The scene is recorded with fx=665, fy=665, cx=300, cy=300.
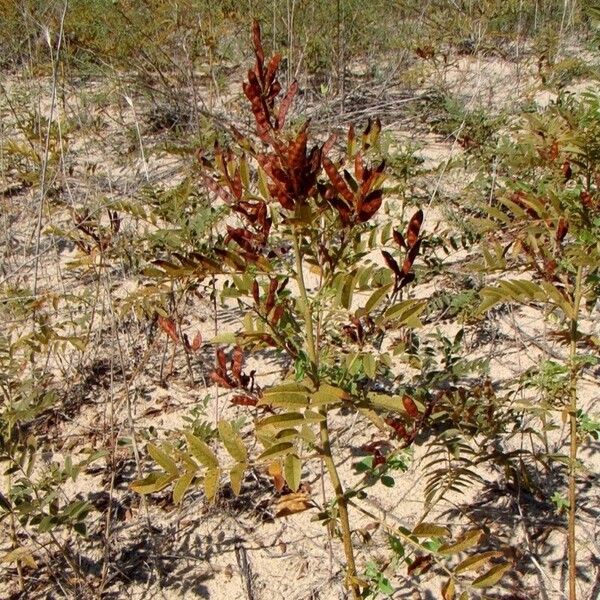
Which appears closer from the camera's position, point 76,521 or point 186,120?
point 76,521

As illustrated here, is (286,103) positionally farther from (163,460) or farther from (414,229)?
(163,460)

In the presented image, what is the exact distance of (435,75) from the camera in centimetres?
417

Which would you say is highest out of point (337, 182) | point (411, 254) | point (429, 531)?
point (337, 182)

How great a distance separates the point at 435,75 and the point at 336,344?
2835 mm

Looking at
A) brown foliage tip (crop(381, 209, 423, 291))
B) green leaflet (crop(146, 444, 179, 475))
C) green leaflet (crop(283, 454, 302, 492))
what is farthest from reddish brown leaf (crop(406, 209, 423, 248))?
green leaflet (crop(146, 444, 179, 475))

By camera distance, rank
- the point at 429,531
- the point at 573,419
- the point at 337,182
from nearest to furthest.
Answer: the point at 337,182 → the point at 429,531 → the point at 573,419

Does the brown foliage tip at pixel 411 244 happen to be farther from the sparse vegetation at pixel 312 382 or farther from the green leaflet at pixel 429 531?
the green leaflet at pixel 429 531

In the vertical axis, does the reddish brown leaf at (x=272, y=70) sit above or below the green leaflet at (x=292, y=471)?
above

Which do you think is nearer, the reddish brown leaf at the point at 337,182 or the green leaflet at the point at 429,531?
the reddish brown leaf at the point at 337,182

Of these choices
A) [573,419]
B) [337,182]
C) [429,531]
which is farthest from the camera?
[573,419]

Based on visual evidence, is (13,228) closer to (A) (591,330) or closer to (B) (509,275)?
(B) (509,275)

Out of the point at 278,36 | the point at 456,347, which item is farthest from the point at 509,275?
the point at 278,36

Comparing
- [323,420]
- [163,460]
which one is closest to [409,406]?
[323,420]

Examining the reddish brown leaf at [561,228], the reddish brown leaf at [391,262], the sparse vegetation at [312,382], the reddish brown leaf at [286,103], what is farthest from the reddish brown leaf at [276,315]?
the reddish brown leaf at [561,228]
